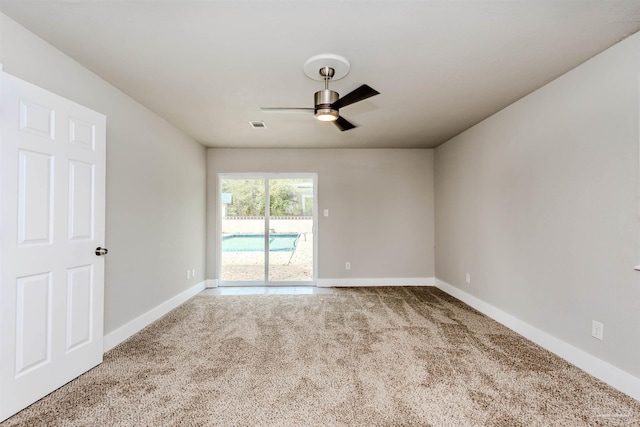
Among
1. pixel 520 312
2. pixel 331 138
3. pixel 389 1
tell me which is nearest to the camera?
pixel 389 1

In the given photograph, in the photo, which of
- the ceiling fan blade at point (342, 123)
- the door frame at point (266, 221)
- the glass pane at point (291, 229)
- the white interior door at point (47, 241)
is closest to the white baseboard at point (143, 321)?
the white interior door at point (47, 241)

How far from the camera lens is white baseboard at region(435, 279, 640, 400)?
2033mm

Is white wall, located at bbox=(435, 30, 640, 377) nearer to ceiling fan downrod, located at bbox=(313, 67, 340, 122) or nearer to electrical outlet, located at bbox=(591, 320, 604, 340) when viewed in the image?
electrical outlet, located at bbox=(591, 320, 604, 340)

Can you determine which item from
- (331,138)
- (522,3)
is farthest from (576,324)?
(331,138)

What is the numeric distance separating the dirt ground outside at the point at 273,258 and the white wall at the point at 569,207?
275cm

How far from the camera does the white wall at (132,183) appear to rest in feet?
6.89

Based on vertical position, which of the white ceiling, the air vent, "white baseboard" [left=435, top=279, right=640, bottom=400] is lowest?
"white baseboard" [left=435, top=279, right=640, bottom=400]

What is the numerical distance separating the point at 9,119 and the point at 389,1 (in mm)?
2345

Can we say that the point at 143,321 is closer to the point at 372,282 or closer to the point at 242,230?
the point at 242,230

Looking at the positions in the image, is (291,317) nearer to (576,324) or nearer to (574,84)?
(576,324)

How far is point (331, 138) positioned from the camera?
4613mm

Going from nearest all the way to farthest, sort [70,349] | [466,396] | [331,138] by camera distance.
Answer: [466,396] → [70,349] → [331,138]

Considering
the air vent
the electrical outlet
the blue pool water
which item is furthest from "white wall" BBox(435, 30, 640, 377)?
the blue pool water

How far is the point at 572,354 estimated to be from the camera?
8.07 ft
